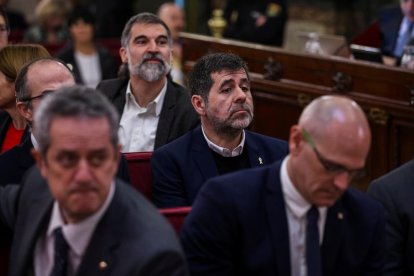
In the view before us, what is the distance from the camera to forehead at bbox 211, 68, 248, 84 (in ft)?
12.9

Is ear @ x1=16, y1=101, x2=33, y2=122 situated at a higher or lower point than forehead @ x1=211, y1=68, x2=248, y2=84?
lower

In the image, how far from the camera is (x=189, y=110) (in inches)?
183

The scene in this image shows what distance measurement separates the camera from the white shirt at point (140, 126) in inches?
188

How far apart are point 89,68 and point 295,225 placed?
5.50 metres

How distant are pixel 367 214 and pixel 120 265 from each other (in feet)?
2.56

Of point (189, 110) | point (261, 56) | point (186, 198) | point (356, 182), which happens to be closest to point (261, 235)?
point (186, 198)

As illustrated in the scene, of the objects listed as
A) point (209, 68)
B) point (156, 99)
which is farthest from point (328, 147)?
point (156, 99)

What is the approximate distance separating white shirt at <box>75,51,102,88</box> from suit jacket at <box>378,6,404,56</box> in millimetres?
2368

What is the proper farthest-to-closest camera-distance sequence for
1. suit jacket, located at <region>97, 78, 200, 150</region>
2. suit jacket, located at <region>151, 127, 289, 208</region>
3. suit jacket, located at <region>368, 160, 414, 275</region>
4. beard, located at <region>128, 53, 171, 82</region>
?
beard, located at <region>128, 53, 171, 82</region> < suit jacket, located at <region>97, 78, 200, 150</region> < suit jacket, located at <region>151, 127, 289, 208</region> < suit jacket, located at <region>368, 160, 414, 275</region>

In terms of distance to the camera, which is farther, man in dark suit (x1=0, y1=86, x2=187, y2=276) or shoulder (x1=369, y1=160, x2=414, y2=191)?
shoulder (x1=369, y1=160, x2=414, y2=191)

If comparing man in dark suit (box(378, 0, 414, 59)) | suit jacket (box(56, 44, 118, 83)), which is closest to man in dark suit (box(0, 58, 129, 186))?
man in dark suit (box(378, 0, 414, 59))

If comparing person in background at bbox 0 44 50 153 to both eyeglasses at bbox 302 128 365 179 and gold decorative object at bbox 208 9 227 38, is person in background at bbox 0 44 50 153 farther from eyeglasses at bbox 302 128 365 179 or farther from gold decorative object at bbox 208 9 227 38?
gold decorative object at bbox 208 9 227 38

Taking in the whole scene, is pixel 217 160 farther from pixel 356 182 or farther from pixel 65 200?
pixel 356 182

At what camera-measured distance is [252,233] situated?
2703 mm
